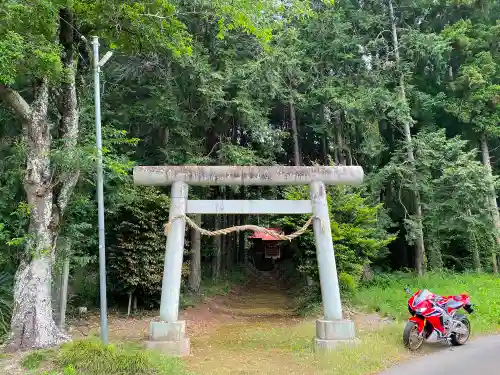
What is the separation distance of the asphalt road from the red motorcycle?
255mm

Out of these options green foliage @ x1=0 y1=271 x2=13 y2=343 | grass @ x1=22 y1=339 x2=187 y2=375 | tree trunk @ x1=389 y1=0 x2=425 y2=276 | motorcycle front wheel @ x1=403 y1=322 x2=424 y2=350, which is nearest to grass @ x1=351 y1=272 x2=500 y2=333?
tree trunk @ x1=389 y1=0 x2=425 y2=276

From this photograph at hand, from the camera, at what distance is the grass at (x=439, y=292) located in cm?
972

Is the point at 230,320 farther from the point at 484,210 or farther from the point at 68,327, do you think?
the point at 484,210

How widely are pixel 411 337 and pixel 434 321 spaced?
49 centimetres

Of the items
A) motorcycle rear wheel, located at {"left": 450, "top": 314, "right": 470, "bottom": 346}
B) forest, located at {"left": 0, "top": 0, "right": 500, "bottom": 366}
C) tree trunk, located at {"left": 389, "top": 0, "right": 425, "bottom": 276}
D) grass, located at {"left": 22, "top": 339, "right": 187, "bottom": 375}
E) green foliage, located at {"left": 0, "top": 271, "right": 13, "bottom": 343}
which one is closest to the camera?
grass, located at {"left": 22, "top": 339, "right": 187, "bottom": 375}

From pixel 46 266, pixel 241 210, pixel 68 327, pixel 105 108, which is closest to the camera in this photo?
pixel 46 266

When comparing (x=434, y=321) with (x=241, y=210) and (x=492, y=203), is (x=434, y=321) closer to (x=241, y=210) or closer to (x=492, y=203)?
(x=241, y=210)

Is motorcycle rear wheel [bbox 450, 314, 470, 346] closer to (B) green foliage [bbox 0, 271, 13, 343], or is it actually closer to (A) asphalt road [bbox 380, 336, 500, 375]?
(A) asphalt road [bbox 380, 336, 500, 375]

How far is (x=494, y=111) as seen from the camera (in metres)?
17.0

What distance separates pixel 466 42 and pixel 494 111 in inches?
116

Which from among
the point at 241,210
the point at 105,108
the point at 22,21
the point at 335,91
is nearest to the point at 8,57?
the point at 22,21

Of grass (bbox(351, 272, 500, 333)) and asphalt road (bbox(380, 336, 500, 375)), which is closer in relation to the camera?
asphalt road (bbox(380, 336, 500, 375))

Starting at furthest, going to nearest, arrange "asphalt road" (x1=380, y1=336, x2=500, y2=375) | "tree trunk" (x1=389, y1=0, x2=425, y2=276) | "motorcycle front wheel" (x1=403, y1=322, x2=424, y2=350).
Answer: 1. "tree trunk" (x1=389, y1=0, x2=425, y2=276)
2. "motorcycle front wheel" (x1=403, y1=322, x2=424, y2=350)
3. "asphalt road" (x1=380, y1=336, x2=500, y2=375)

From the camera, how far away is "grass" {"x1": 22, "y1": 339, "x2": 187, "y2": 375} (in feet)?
19.5
